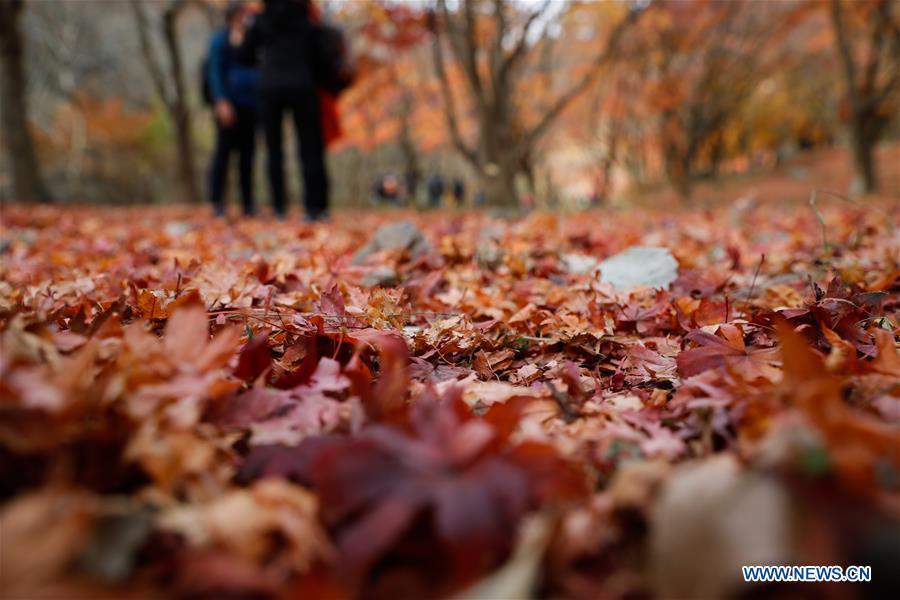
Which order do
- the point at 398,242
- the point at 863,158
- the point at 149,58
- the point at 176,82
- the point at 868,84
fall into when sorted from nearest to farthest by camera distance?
the point at 398,242, the point at 863,158, the point at 868,84, the point at 176,82, the point at 149,58

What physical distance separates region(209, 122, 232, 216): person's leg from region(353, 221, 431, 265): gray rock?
317 cm

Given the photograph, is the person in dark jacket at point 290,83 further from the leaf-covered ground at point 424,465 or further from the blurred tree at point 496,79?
the leaf-covered ground at point 424,465

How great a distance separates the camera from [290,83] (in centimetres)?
434

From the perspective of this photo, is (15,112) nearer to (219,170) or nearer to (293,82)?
(219,170)

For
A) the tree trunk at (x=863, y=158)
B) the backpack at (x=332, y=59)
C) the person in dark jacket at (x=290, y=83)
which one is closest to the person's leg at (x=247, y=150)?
the person in dark jacket at (x=290, y=83)

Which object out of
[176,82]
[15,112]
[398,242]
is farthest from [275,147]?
[176,82]

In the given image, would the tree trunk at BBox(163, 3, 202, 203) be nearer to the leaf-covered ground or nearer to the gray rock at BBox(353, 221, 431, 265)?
the gray rock at BBox(353, 221, 431, 265)

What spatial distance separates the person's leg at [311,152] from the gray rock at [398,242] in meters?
2.22

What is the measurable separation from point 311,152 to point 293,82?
0.55 metres

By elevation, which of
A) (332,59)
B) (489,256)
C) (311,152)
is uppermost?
(332,59)

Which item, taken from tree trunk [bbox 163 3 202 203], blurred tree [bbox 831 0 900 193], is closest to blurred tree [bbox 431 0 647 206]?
blurred tree [bbox 831 0 900 193]

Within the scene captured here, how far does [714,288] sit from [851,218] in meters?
2.88

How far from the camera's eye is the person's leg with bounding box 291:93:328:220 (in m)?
4.47

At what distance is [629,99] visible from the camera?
47.4 ft
